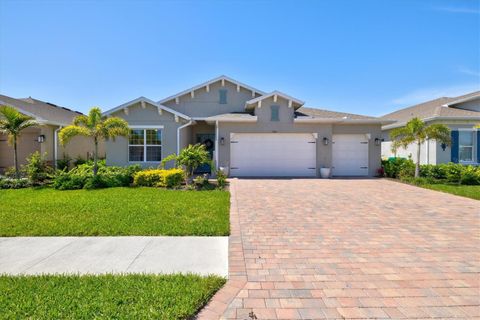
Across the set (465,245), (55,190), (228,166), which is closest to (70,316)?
(465,245)

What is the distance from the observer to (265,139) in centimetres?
1511

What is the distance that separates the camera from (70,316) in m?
2.66

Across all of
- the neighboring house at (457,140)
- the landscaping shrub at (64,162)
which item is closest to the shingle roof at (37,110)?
the landscaping shrub at (64,162)

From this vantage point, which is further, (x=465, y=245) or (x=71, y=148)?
(x=71, y=148)

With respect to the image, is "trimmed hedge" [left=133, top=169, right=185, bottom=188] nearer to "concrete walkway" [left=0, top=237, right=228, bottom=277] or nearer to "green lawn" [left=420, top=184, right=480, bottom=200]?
"concrete walkway" [left=0, top=237, right=228, bottom=277]

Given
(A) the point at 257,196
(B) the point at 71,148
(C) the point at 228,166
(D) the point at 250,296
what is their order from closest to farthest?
(D) the point at 250,296
(A) the point at 257,196
(C) the point at 228,166
(B) the point at 71,148

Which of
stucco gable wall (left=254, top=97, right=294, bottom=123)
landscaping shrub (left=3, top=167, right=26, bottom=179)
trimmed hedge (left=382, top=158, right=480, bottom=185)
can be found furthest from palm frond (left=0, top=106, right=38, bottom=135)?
trimmed hedge (left=382, top=158, right=480, bottom=185)

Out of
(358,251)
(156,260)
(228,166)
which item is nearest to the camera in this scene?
(156,260)

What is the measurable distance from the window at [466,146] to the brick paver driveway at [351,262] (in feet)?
32.6

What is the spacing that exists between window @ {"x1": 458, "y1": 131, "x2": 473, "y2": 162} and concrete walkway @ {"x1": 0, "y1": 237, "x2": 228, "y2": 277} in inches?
684

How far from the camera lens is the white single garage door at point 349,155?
15648 mm

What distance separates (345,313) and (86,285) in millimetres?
3207

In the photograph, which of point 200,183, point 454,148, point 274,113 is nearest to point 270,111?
point 274,113

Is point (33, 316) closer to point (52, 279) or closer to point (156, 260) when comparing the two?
point (52, 279)
